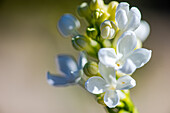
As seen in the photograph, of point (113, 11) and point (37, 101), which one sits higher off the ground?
point (113, 11)

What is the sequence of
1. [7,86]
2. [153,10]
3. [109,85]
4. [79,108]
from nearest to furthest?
[109,85], [79,108], [7,86], [153,10]

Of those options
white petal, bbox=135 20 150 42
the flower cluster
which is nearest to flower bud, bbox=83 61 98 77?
the flower cluster

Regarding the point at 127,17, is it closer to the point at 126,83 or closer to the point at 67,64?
the point at 126,83

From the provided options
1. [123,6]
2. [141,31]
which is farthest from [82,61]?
[141,31]

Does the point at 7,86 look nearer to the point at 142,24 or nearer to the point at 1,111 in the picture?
the point at 1,111

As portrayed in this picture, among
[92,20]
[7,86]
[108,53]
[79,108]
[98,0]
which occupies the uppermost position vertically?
[98,0]

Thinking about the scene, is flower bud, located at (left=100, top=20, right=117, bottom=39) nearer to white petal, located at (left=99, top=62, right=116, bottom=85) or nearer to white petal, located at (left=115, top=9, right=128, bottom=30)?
white petal, located at (left=115, top=9, right=128, bottom=30)

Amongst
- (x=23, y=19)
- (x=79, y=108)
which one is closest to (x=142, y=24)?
(x=79, y=108)
